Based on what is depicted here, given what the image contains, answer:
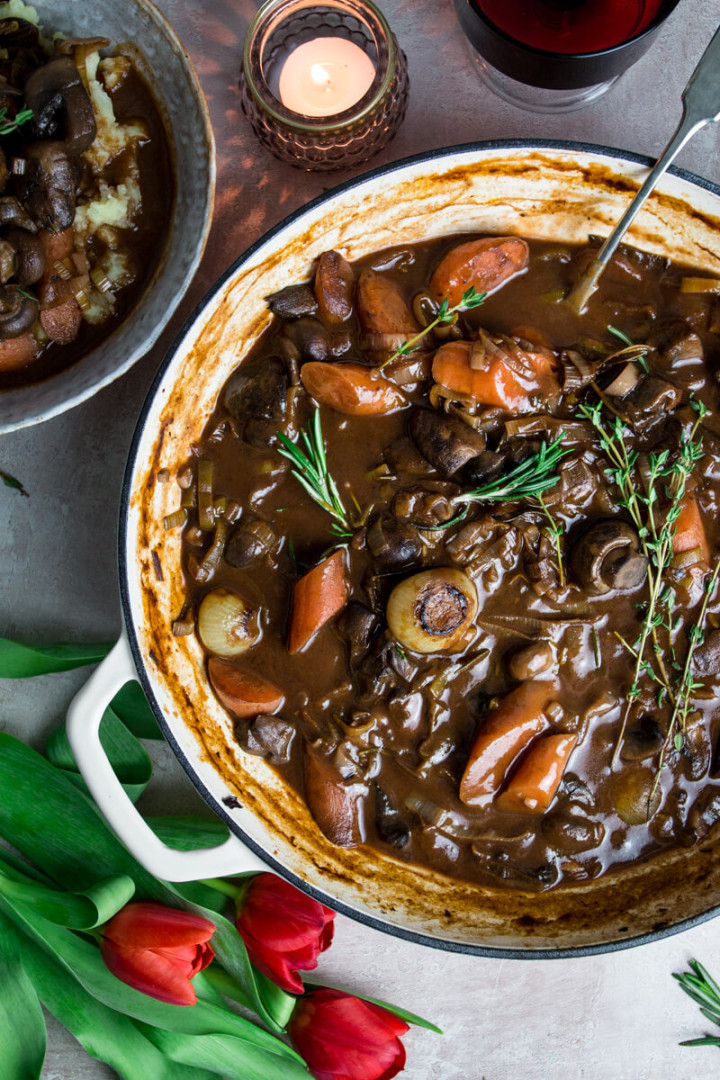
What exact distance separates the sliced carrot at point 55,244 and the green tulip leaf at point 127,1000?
1894 mm

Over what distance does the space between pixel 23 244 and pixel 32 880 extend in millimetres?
1902

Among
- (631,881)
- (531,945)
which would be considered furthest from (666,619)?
(531,945)

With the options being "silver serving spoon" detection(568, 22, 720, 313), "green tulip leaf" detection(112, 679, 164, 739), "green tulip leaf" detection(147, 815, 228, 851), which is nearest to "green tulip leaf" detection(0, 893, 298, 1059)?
"green tulip leaf" detection(147, 815, 228, 851)

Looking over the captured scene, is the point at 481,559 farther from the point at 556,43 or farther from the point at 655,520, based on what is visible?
the point at 556,43

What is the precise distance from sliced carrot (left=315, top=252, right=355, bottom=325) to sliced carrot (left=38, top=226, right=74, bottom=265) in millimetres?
713

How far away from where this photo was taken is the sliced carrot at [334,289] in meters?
2.51

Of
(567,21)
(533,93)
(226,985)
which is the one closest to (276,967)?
(226,985)

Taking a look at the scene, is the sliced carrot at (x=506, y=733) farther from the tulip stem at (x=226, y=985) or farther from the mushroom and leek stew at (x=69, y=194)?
the mushroom and leek stew at (x=69, y=194)

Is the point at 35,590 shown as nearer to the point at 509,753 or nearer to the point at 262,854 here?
the point at 262,854

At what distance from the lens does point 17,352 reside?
2.51 m

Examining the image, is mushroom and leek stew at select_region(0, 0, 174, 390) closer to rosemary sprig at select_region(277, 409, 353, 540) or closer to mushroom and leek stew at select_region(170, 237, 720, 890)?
mushroom and leek stew at select_region(170, 237, 720, 890)

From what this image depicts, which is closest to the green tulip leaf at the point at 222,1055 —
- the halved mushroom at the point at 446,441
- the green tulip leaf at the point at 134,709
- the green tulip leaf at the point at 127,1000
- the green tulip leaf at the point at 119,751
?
the green tulip leaf at the point at 127,1000

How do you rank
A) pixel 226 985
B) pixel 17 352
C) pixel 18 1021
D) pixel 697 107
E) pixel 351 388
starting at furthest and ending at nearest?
pixel 226 985, pixel 18 1021, pixel 17 352, pixel 351 388, pixel 697 107

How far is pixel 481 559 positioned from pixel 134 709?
1176mm
